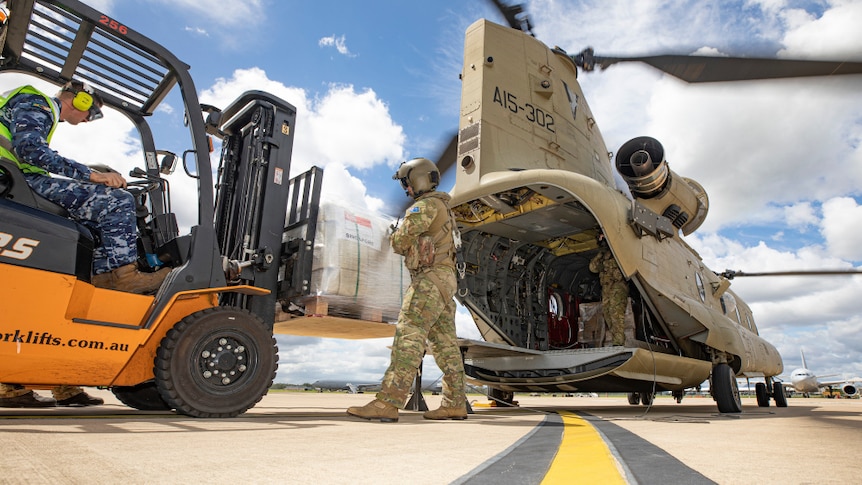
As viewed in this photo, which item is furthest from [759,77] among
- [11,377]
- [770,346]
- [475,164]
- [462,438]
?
[770,346]

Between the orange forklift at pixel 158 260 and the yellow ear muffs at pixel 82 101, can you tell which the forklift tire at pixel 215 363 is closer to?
the orange forklift at pixel 158 260

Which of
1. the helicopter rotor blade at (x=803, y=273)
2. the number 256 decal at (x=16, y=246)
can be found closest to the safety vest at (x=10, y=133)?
the number 256 decal at (x=16, y=246)

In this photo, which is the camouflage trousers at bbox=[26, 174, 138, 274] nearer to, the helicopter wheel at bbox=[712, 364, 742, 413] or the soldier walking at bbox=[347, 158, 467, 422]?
the soldier walking at bbox=[347, 158, 467, 422]

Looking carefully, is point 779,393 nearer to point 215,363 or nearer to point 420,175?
point 420,175

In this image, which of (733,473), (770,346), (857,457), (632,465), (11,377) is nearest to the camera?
(733,473)

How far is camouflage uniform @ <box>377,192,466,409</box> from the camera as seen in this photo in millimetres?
3842

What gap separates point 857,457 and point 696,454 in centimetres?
61

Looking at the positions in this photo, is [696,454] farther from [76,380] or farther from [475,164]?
[475,164]

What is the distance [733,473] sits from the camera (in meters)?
1.59

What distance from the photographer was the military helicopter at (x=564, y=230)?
596cm

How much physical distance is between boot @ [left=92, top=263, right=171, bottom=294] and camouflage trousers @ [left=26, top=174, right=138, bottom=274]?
44 mm

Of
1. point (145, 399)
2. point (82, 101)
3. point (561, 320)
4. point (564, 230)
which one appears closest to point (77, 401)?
point (145, 399)

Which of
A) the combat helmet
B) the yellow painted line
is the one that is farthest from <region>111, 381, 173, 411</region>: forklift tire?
the yellow painted line

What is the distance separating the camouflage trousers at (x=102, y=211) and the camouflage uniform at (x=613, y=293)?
20.4 ft
